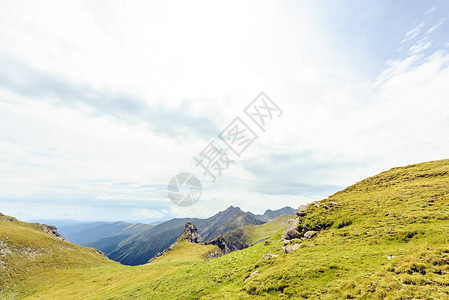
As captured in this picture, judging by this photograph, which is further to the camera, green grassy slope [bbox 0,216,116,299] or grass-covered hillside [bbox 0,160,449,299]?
green grassy slope [bbox 0,216,116,299]

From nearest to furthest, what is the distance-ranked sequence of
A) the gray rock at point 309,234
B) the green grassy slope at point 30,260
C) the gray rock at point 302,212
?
the gray rock at point 309,234, the gray rock at point 302,212, the green grassy slope at point 30,260

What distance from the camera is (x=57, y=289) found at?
63812mm

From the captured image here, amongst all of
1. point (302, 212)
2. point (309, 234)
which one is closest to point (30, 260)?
point (302, 212)

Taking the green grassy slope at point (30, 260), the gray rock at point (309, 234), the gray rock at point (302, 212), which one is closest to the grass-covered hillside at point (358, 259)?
the gray rock at point (309, 234)

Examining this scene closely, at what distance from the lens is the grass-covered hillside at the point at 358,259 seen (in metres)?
17.6

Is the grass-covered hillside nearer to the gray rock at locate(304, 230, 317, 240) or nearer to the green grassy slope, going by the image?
the gray rock at locate(304, 230, 317, 240)

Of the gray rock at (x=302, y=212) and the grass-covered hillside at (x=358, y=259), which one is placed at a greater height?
the gray rock at (x=302, y=212)

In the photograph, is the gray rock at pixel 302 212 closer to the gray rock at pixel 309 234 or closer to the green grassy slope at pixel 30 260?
the gray rock at pixel 309 234

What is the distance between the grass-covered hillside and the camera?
17625 mm

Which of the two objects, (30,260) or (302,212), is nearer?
(302,212)

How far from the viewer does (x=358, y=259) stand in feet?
77.0

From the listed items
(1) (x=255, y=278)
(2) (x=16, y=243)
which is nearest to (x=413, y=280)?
(1) (x=255, y=278)

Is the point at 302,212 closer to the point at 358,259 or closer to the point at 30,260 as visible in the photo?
the point at 358,259

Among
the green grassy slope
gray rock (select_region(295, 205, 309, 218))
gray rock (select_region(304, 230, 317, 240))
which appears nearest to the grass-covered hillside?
gray rock (select_region(304, 230, 317, 240))
